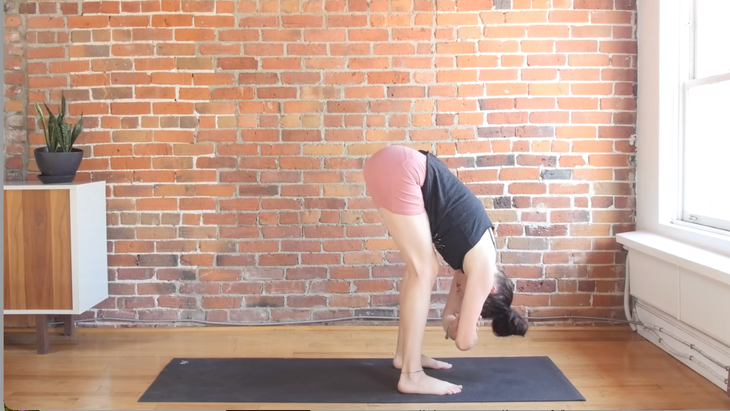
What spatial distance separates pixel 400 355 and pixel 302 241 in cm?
110

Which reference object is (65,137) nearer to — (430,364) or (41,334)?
(41,334)

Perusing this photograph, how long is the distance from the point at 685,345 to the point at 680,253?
521mm

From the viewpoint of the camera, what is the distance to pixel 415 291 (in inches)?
111

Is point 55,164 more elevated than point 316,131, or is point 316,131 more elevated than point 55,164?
point 316,131

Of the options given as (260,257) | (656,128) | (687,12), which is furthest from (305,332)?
(687,12)

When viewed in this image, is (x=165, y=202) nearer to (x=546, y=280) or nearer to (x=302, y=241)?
(x=302, y=241)

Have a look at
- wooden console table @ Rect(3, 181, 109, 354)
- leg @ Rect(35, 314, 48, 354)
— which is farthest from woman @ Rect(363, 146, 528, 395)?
leg @ Rect(35, 314, 48, 354)

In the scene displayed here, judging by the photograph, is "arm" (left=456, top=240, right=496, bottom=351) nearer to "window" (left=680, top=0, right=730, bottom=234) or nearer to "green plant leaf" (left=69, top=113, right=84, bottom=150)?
"window" (left=680, top=0, right=730, bottom=234)

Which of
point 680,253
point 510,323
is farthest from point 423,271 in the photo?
point 680,253

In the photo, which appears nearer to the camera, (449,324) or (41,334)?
(449,324)

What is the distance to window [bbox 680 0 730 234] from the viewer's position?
3.23 meters

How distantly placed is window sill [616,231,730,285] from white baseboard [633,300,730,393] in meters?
0.37

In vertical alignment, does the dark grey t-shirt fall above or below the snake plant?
below

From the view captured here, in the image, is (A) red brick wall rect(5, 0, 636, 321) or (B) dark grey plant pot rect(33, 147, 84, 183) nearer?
(B) dark grey plant pot rect(33, 147, 84, 183)
